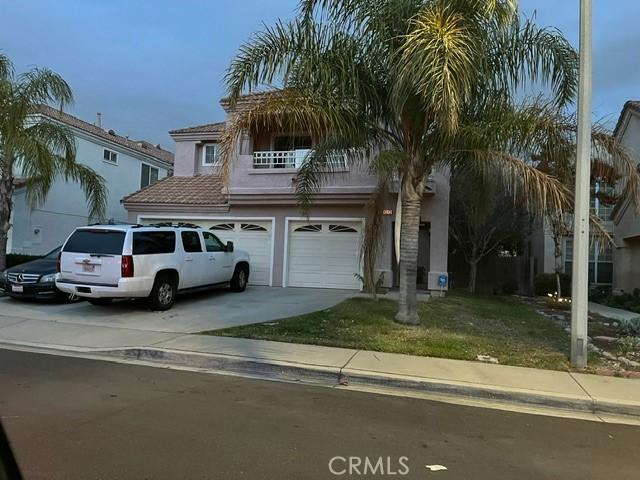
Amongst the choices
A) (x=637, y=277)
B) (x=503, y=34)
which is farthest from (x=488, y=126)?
(x=637, y=277)

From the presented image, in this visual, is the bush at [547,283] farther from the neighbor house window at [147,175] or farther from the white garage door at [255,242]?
the neighbor house window at [147,175]

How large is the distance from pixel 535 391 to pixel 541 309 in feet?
34.4

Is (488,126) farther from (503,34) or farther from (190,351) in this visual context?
(190,351)

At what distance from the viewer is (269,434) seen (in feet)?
17.4

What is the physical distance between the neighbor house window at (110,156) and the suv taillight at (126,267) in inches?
614

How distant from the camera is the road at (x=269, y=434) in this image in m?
4.51

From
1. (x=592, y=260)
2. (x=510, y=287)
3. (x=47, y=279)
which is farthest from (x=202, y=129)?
(x=592, y=260)

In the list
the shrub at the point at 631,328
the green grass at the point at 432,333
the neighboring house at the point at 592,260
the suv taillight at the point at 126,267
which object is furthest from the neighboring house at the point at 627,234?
the suv taillight at the point at 126,267

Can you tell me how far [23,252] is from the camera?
70.7 ft

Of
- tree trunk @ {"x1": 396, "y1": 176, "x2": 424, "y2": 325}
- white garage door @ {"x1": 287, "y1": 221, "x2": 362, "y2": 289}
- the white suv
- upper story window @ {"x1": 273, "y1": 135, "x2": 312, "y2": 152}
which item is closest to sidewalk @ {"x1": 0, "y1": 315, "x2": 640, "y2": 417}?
the white suv

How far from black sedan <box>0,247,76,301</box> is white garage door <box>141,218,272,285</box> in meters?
6.10

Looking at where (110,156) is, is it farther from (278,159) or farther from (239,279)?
(239,279)

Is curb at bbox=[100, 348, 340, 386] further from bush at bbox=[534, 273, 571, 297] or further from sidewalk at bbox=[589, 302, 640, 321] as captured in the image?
bush at bbox=[534, 273, 571, 297]

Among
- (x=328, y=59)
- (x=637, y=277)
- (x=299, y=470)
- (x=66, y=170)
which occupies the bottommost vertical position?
(x=299, y=470)
